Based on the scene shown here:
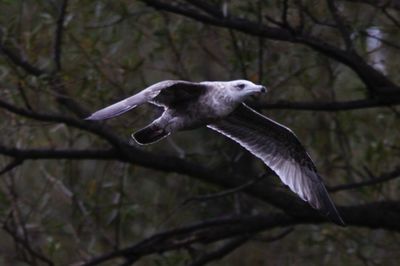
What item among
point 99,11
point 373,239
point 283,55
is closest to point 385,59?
point 283,55

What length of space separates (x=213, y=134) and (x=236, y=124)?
6.61ft

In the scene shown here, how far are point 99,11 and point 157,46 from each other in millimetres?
745

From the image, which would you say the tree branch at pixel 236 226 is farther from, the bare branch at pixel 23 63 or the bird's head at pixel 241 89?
the bird's head at pixel 241 89

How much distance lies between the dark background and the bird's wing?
292mm

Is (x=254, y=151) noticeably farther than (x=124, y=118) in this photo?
No

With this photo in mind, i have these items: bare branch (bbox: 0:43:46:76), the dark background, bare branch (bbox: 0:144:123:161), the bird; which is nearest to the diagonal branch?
the dark background

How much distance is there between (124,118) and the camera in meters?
8.37

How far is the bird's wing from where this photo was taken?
24.6 ft

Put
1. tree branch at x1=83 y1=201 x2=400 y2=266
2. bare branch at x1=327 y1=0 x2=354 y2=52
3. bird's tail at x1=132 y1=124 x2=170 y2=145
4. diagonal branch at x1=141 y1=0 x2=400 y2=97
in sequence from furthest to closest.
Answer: tree branch at x1=83 y1=201 x2=400 y2=266, diagonal branch at x1=141 y1=0 x2=400 y2=97, bare branch at x1=327 y1=0 x2=354 y2=52, bird's tail at x1=132 y1=124 x2=170 y2=145

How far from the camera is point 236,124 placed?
297 inches

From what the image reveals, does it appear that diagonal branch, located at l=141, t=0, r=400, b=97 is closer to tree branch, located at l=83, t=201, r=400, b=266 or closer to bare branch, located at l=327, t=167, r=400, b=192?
bare branch, located at l=327, t=167, r=400, b=192

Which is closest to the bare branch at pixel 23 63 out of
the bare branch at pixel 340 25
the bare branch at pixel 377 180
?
the bare branch at pixel 340 25

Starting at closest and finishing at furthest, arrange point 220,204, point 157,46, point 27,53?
point 27,53, point 157,46, point 220,204

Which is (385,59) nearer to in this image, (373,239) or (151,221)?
(373,239)
